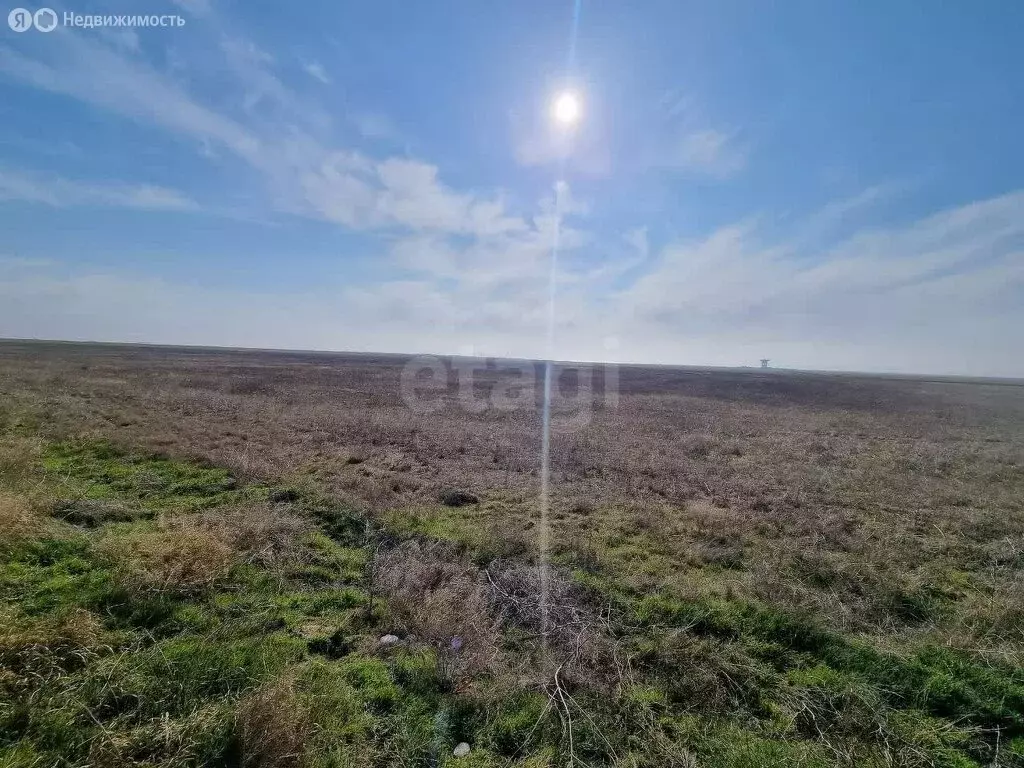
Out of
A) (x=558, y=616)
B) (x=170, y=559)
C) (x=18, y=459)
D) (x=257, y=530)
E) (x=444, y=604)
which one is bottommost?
(x=558, y=616)

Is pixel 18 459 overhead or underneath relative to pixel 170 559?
overhead

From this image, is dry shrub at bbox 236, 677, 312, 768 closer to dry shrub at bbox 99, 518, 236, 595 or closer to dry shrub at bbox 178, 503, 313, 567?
dry shrub at bbox 99, 518, 236, 595

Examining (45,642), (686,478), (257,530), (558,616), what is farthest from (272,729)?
(686,478)

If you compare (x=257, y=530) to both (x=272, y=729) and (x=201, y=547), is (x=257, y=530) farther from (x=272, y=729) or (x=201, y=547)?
(x=272, y=729)

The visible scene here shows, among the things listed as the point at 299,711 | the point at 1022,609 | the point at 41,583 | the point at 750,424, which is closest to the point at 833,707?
the point at 1022,609

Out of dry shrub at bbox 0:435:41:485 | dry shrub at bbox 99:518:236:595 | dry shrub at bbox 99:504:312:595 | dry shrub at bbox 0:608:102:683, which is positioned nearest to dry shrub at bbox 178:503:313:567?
dry shrub at bbox 99:504:312:595

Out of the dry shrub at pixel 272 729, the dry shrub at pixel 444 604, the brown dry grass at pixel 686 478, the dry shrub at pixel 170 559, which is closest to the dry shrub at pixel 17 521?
the dry shrub at pixel 170 559

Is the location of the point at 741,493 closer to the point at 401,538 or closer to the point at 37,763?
the point at 401,538
